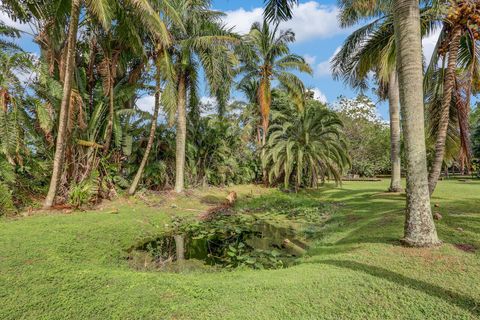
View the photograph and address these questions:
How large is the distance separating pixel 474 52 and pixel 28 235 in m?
10.5

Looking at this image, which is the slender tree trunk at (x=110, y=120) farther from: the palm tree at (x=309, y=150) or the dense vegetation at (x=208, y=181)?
the palm tree at (x=309, y=150)

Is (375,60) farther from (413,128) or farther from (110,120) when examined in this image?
(110,120)

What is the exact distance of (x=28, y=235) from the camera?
18.2 ft

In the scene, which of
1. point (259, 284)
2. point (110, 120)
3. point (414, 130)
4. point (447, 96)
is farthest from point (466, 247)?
point (110, 120)

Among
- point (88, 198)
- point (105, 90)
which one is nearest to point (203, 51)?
point (105, 90)

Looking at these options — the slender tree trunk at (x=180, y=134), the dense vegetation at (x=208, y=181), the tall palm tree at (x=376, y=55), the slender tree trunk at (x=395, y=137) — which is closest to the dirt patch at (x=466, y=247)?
the dense vegetation at (x=208, y=181)

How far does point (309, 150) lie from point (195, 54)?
719 centimetres

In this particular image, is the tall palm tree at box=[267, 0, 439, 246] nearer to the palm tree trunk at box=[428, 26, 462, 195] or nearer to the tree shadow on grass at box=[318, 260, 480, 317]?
the tree shadow on grass at box=[318, 260, 480, 317]

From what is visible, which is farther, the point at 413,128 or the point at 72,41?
the point at 72,41

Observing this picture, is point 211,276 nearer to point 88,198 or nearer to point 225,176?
point 88,198

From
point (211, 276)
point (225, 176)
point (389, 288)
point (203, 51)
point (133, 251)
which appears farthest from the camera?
point (225, 176)

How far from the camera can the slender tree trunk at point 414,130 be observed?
4.56 metres

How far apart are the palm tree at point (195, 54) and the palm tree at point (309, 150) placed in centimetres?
472

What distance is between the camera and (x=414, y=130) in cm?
466
